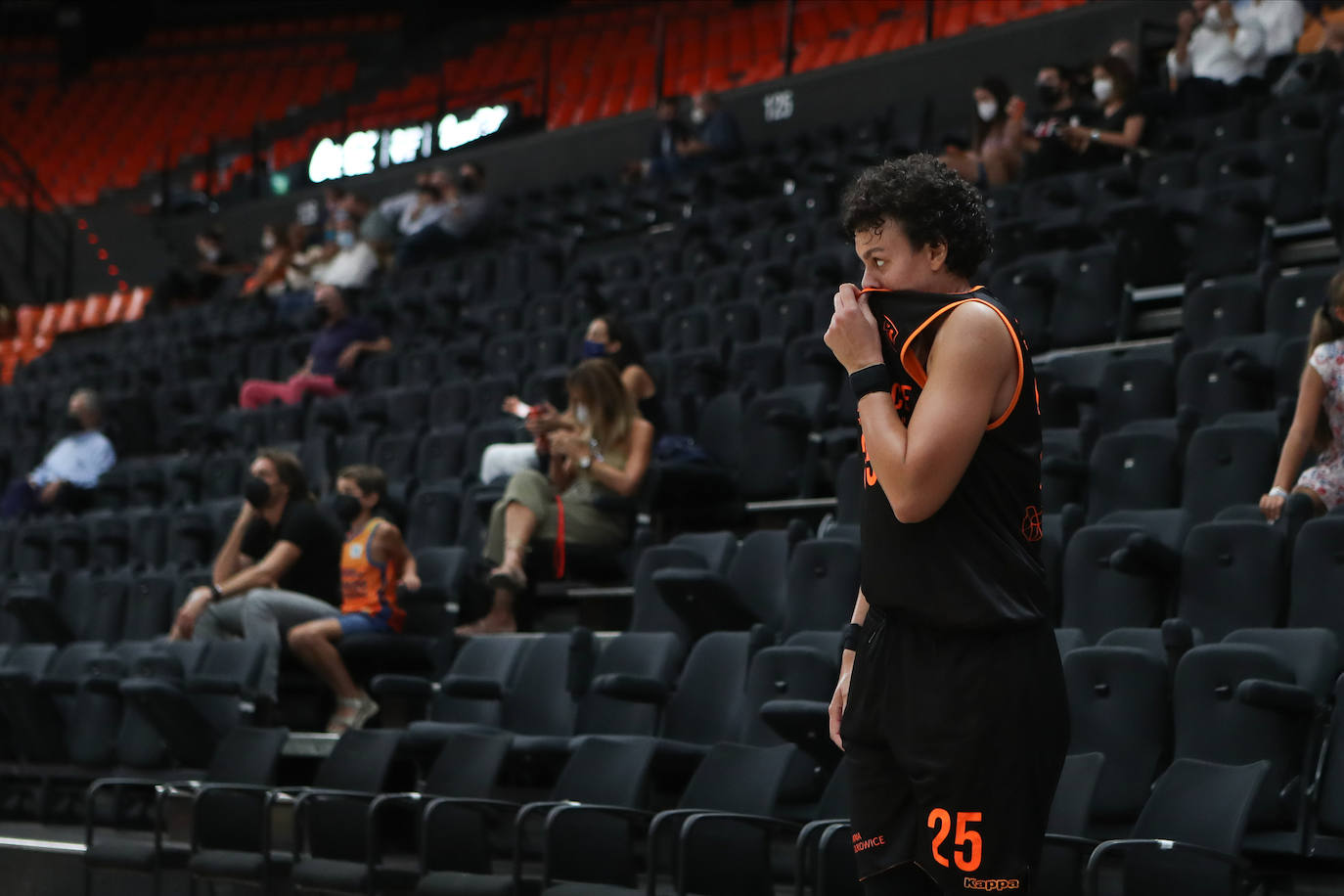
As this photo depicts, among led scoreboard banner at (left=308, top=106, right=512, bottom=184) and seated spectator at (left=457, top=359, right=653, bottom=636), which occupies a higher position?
led scoreboard banner at (left=308, top=106, right=512, bottom=184)

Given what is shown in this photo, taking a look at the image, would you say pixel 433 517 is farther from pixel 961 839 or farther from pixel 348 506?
pixel 961 839

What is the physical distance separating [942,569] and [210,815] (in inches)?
122

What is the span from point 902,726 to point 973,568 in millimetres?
176

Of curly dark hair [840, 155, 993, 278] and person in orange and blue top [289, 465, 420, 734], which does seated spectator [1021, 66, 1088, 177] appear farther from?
curly dark hair [840, 155, 993, 278]

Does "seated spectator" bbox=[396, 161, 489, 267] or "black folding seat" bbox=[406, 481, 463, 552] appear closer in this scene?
"black folding seat" bbox=[406, 481, 463, 552]

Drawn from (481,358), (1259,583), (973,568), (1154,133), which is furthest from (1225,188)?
(973,568)

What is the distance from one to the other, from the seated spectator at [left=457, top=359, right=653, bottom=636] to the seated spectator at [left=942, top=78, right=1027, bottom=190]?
2834 mm

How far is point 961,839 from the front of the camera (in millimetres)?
1642

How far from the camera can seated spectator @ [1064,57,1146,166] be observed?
722 centimetres

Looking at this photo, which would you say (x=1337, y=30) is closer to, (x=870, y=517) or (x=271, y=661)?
(x=271, y=661)

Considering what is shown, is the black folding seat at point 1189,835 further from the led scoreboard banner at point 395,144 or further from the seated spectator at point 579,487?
the led scoreboard banner at point 395,144

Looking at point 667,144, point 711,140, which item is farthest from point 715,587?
point 667,144

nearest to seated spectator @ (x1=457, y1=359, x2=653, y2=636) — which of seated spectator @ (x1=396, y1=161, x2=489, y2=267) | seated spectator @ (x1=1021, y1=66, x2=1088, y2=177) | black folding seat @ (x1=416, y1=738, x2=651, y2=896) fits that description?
black folding seat @ (x1=416, y1=738, x2=651, y2=896)

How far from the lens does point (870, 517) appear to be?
5.80ft
